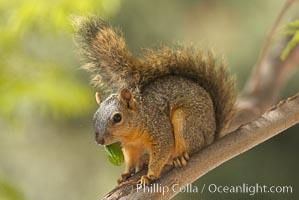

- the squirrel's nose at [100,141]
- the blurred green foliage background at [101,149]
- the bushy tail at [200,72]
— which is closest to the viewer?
the squirrel's nose at [100,141]

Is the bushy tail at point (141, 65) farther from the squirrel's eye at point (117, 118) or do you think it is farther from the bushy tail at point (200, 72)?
the squirrel's eye at point (117, 118)

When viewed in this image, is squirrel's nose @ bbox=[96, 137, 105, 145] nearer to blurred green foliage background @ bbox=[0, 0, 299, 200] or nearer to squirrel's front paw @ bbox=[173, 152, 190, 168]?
squirrel's front paw @ bbox=[173, 152, 190, 168]

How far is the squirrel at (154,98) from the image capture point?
1.04m

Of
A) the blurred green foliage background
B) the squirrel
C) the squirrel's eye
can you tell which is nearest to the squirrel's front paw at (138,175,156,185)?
the squirrel

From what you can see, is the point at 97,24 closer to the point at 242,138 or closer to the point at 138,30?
the point at 242,138

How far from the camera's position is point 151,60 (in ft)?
3.76

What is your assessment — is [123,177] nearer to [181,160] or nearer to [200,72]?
[181,160]

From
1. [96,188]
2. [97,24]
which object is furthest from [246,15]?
[97,24]

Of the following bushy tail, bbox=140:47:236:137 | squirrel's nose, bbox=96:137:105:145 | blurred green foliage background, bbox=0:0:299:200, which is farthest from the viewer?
blurred green foliage background, bbox=0:0:299:200

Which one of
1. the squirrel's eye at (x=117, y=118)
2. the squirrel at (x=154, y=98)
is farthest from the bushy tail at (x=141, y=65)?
the squirrel's eye at (x=117, y=118)

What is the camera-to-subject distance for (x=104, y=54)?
3.59 ft

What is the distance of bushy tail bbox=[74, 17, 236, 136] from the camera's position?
42.6 inches

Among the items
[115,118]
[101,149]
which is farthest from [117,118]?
[101,149]

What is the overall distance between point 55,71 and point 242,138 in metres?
0.87
